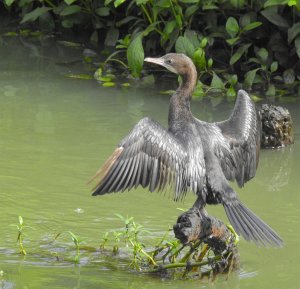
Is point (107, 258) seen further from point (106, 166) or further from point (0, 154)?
point (0, 154)

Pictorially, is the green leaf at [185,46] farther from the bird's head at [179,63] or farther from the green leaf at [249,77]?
the bird's head at [179,63]

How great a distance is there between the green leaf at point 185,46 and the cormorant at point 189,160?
Result: 3200 mm

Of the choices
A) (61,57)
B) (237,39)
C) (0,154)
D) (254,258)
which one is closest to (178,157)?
(254,258)

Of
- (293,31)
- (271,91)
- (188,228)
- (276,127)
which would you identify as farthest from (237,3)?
(188,228)

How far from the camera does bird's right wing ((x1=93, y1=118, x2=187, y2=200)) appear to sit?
20.1ft

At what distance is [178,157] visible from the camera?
630 centimetres

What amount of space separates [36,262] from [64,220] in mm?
863

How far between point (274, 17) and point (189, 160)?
14.6 ft

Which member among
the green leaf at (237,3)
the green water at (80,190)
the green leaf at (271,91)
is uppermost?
the green leaf at (237,3)

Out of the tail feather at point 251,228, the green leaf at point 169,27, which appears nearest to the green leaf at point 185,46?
the green leaf at point 169,27

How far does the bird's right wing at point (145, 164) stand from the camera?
6.12 metres

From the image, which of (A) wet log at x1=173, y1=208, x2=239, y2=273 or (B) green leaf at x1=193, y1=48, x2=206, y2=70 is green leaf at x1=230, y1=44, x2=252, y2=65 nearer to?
(B) green leaf at x1=193, y1=48, x2=206, y2=70

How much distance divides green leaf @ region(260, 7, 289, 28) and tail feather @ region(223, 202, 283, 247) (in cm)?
445

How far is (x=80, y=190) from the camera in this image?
771cm
